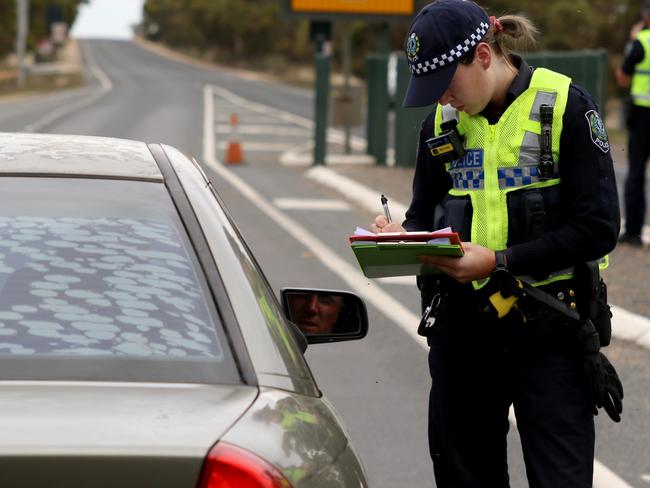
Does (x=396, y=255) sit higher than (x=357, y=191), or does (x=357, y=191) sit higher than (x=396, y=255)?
(x=396, y=255)

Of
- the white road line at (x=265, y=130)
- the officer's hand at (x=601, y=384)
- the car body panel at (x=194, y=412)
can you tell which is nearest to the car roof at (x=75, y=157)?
the car body panel at (x=194, y=412)

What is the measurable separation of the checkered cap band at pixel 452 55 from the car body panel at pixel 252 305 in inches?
24.0

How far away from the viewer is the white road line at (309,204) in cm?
1605

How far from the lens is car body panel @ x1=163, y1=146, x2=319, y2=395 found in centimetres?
277

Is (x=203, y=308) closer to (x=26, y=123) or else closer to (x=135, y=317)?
(x=135, y=317)

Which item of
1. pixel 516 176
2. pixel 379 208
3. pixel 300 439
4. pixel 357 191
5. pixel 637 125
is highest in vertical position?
pixel 516 176

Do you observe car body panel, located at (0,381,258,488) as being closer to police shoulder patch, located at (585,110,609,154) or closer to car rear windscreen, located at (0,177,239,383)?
car rear windscreen, located at (0,177,239,383)

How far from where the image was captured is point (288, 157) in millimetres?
23984

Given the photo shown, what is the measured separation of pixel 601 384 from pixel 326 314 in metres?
0.71

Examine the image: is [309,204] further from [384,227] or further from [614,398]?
[614,398]

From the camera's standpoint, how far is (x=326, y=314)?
3.73 meters

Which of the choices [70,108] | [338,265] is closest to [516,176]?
[338,265]

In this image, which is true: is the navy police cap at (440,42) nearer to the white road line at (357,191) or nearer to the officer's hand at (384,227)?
the officer's hand at (384,227)

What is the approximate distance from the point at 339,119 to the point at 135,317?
67.7 feet
